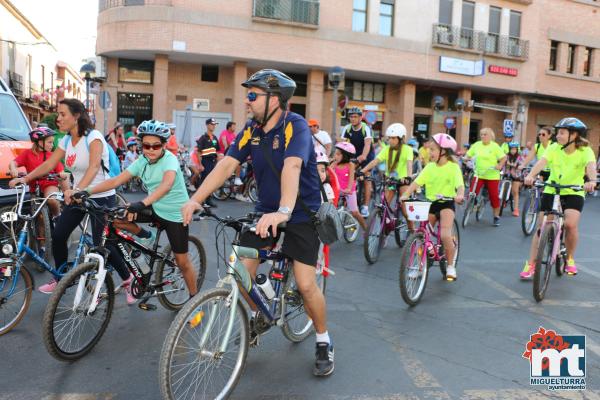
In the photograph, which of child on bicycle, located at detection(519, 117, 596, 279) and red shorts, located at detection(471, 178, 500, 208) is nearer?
child on bicycle, located at detection(519, 117, 596, 279)

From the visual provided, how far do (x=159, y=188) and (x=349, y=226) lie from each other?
4517mm

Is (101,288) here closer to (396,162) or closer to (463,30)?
(396,162)

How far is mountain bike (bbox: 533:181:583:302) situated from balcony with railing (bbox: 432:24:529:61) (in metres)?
23.3

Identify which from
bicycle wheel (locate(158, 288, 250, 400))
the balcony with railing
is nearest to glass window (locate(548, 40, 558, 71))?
the balcony with railing

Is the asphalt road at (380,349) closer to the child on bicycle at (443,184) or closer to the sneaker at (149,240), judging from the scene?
the child on bicycle at (443,184)

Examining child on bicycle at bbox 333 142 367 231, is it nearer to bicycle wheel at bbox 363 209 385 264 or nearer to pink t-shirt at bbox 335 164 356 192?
pink t-shirt at bbox 335 164 356 192

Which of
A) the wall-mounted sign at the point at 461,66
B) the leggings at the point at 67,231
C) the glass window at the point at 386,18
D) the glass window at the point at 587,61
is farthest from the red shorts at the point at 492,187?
the glass window at the point at 587,61

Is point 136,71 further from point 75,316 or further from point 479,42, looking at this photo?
point 75,316

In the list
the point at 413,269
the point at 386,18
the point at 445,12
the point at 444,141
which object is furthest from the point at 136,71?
the point at 413,269

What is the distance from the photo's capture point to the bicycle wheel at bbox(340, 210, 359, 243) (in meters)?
8.35

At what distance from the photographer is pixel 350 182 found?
8.27 m

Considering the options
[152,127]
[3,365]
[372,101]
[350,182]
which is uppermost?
[372,101]

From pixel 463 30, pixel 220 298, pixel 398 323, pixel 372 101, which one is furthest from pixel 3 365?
pixel 463 30

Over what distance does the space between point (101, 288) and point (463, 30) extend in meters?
28.5
